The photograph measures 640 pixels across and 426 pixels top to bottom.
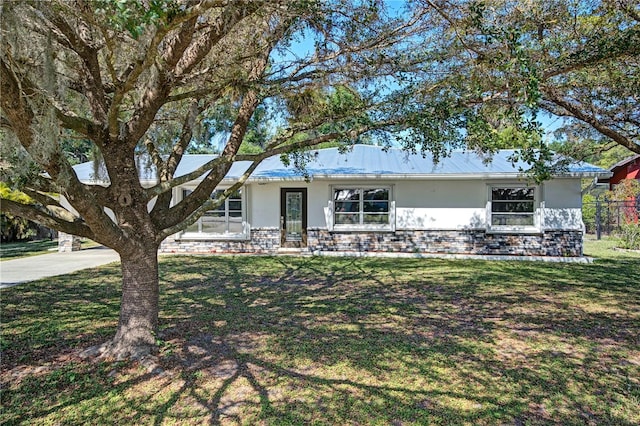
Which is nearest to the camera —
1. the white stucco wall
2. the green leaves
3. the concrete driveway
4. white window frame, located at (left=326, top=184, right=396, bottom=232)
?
the green leaves

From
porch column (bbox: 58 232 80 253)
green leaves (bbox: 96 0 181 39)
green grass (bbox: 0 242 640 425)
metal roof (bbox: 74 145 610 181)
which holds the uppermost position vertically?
metal roof (bbox: 74 145 610 181)

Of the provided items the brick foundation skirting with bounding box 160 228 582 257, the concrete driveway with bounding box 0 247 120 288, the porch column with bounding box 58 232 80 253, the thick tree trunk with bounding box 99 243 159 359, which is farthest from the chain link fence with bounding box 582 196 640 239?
the porch column with bounding box 58 232 80 253

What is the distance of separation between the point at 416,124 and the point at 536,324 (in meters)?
3.37

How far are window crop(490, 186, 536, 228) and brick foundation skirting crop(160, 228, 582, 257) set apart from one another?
44cm

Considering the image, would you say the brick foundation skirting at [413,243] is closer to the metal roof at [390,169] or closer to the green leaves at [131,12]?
the metal roof at [390,169]

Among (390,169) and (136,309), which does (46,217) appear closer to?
(136,309)

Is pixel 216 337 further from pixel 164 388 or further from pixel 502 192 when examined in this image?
pixel 502 192

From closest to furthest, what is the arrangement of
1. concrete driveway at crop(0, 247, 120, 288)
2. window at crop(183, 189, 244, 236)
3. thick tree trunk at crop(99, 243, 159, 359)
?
thick tree trunk at crop(99, 243, 159, 359) < concrete driveway at crop(0, 247, 120, 288) < window at crop(183, 189, 244, 236)

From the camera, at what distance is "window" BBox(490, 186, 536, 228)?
41.9ft

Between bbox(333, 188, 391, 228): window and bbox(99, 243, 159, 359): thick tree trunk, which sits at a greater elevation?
bbox(333, 188, 391, 228): window

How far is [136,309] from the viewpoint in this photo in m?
4.42

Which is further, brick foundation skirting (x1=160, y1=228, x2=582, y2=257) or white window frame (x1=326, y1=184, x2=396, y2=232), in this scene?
white window frame (x1=326, y1=184, x2=396, y2=232)

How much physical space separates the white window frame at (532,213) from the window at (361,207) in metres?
3.25

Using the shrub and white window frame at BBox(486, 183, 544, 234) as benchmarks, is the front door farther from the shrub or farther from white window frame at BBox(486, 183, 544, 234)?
the shrub
